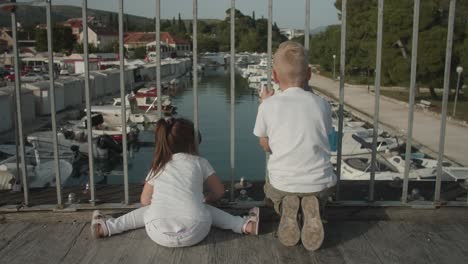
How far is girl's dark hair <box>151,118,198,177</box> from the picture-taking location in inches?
118

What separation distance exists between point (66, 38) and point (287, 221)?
233 ft

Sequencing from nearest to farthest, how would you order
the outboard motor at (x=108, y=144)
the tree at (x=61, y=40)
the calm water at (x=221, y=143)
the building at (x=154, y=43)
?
1. the calm water at (x=221, y=143)
2. the outboard motor at (x=108, y=144)
3. the tree at (x=61, y=40)
4. the building at (x=154, y=43)

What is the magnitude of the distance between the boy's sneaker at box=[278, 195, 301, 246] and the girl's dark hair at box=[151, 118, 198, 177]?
0.67 metres

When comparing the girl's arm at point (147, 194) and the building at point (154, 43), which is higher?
the building at point (154, 43)

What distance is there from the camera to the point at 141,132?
87.1ft

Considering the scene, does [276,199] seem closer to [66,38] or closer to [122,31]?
[122,31]

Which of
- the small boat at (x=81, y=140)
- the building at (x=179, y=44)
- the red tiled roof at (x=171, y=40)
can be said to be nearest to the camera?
the small boat at (x=81, y=140)

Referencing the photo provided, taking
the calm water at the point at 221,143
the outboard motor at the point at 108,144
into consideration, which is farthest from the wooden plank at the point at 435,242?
the outboard motor at the point at 108,144

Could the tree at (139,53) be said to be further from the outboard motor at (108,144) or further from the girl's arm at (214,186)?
the girl's arm at (214,186)

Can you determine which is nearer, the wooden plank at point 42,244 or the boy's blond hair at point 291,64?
the wooden plank at point 42,244

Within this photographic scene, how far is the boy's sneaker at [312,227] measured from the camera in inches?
110

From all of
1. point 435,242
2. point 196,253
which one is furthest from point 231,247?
point 435,242

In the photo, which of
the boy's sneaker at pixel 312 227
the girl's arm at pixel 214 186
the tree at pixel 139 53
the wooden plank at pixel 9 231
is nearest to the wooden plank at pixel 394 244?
the boy's sneaker at pixel 312 227

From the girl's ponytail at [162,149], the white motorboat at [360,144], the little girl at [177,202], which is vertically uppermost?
the girl's ponytail at [162,149]
